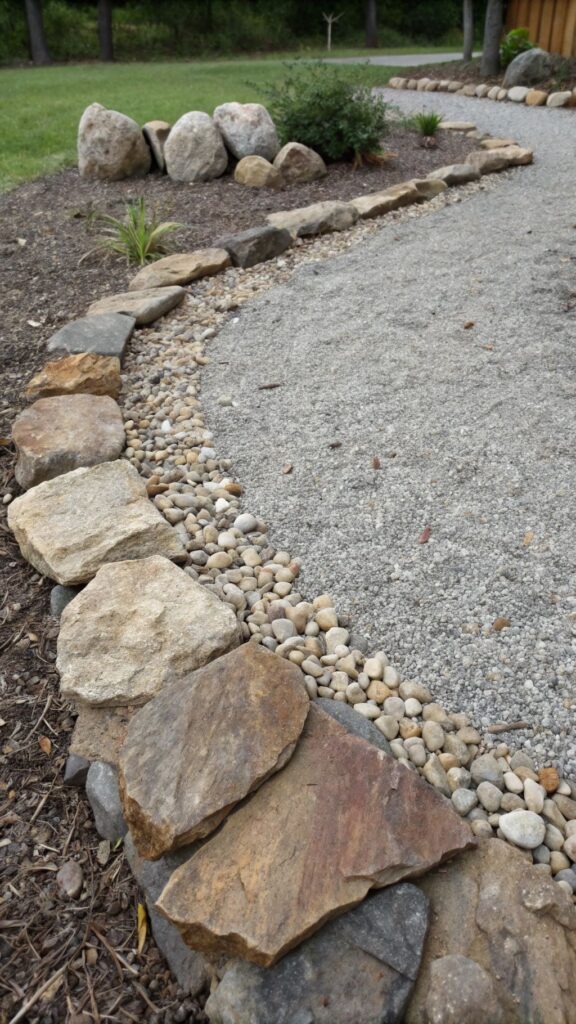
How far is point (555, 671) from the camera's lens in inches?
72.2

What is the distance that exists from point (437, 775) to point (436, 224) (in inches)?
151

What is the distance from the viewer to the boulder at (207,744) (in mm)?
1407

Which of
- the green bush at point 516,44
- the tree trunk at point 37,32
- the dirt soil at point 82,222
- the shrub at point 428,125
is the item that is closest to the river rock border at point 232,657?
the dirt soil at point 82,222

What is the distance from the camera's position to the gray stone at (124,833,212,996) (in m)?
1.34

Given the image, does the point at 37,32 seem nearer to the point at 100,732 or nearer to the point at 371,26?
the point at 371,26

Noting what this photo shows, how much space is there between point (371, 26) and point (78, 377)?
1870cm

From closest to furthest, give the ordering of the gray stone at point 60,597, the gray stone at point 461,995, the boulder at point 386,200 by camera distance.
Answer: the gray stone at point 461,995 < the gray stone at point 60,597 < the boulder at point 386,200

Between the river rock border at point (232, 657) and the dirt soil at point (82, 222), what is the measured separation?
1.16 ft

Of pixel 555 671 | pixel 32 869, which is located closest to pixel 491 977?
pixel 555 671

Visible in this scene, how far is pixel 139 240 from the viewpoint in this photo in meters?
4.29

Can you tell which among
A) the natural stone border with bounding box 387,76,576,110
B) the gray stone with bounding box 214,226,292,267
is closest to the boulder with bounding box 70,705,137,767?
the gray stone with bounding box 214,226,292,267

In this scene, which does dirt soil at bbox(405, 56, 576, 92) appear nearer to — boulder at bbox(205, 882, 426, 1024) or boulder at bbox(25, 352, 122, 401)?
boulder at bbox(25, 352, 122, 401)

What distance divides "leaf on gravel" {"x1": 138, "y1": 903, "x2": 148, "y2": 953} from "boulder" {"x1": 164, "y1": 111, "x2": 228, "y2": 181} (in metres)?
5.32

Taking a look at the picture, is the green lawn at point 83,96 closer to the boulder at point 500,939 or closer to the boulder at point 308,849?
the boulder at point 308,849
